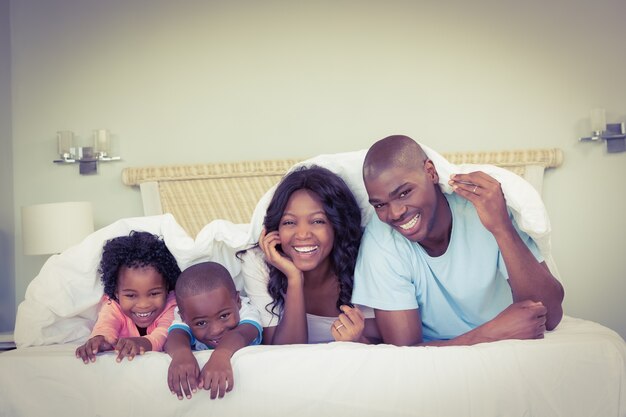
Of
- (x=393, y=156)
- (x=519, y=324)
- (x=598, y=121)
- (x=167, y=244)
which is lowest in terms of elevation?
(x=519, y=324)

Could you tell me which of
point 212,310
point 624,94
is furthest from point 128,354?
point 624,94

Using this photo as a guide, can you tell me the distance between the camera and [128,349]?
5.05 ft

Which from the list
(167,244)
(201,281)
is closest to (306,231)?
(201,281)

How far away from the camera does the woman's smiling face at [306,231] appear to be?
196 centimetres

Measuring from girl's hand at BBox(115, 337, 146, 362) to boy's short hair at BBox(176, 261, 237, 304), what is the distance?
0.32 meters

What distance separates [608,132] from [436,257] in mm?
2429

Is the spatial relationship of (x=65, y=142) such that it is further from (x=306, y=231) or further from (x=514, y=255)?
(x=514, y=255)

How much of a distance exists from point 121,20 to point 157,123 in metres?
0.80

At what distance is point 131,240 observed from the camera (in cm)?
209

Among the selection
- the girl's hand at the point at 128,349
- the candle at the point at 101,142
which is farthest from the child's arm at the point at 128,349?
the candle at the point at 101,142

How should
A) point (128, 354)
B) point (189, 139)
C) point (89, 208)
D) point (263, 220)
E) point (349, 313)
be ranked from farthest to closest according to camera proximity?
point (189, 139), point (89, 208), point (263, 220), point (349, 313), point (128, 354)

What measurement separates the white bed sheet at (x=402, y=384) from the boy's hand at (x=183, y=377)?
1.1 inches

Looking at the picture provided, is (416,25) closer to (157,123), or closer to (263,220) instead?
(157,123)

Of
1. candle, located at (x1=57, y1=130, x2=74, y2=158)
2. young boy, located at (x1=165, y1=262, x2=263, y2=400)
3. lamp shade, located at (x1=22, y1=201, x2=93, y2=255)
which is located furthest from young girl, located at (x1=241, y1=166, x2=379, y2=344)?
candle, located at (x1=57, y1=130, x2=74, y2=158)
